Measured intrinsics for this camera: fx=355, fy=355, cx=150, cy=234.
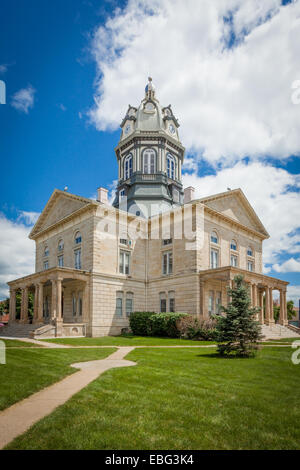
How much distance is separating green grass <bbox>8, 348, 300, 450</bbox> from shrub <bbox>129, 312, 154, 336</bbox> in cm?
1839

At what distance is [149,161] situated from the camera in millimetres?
41812

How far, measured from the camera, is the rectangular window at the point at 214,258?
106 ft

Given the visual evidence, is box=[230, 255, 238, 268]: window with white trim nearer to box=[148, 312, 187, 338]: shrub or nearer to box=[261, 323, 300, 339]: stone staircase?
box=[261, 323, 300, 339]: stone staircase

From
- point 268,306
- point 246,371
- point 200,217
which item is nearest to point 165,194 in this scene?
point 200,217

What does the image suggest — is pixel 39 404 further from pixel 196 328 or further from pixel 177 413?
pixel 196 328

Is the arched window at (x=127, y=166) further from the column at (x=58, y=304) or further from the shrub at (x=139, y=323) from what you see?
the column at (x=58, y=304)

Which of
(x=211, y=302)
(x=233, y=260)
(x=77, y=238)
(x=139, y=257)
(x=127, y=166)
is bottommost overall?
(x=211, y=302)

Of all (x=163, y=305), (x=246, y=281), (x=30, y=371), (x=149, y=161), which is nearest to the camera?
(x=30, y=371)

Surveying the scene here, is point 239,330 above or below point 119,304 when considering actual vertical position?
above

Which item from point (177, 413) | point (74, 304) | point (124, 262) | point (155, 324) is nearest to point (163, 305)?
point (155, 324)

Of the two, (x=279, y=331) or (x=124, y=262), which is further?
(x=124, y=262)

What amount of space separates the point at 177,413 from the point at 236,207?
31.6 meters

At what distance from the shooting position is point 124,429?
591 centimetres
